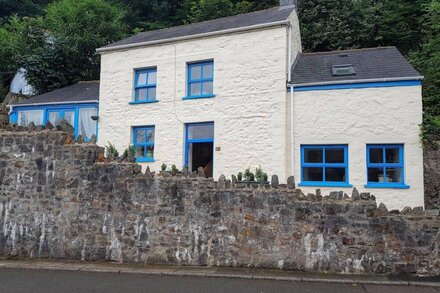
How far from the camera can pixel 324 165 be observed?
43.3ft

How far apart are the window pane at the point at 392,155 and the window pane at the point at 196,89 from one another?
7726 millimetres

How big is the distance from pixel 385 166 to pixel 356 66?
170 inches

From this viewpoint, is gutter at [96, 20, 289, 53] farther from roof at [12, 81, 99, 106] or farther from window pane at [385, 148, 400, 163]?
window pane at [385, 148, 400, 163]

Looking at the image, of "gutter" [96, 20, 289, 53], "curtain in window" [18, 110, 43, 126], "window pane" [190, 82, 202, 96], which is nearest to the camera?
"gutter" [96, 20, 289, 53]

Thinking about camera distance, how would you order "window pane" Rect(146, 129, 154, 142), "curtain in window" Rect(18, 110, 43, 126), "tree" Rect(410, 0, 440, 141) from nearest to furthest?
1. "tree" Rect(410, 0, 440, 141)
2. "window pane" Rect(146, 129, 154, 142)
3. "curtain in window" Rect(18, 110, 43, 126)

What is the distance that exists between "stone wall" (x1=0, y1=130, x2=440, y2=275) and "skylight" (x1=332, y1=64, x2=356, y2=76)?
24.6 feet

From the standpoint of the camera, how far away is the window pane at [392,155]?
1267 cm

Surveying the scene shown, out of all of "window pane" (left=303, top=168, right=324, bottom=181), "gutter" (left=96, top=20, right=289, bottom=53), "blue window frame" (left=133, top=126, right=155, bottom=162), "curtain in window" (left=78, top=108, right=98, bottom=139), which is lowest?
"window pane" (left=303, top=168, right=324, bottom=181)

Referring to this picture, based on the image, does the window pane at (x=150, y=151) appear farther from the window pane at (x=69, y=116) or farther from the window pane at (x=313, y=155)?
the window pane at (x=313, y=155)

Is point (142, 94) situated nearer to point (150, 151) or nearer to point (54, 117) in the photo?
point (150, 151)

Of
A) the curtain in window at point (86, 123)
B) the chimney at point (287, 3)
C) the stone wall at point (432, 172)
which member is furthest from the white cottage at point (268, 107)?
the stone wall at point (432, 172)

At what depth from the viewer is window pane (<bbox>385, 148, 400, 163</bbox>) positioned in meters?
12.7

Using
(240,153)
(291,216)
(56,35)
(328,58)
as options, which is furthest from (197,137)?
(56,35)

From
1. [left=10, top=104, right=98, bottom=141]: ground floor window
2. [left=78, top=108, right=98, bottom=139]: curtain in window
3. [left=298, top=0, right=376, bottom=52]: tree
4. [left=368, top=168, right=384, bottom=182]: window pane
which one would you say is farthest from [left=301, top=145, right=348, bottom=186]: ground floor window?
[left=298, top=0, right=376, bottom=52]: tree
